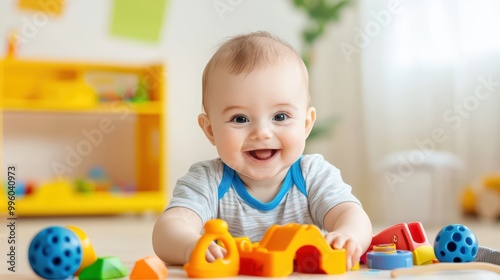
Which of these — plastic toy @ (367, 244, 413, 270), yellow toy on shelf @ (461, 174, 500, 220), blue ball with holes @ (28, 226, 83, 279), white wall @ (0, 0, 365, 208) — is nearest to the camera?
blue ball with holes @ (28, 226, 83, 279)

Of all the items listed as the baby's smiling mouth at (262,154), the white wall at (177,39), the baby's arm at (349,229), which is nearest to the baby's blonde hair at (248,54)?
the baby's smiling mouth at (262,154)

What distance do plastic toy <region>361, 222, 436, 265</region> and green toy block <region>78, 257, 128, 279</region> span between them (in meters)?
0.40

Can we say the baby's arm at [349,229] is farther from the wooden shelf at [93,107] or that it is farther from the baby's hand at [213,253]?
the wooden shelf at [93,107]

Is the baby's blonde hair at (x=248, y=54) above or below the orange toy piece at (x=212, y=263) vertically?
above

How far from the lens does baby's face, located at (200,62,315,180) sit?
1103 mm

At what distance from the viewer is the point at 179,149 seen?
3.43m

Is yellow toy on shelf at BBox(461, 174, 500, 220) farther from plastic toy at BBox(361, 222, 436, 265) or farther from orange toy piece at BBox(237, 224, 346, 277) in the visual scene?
orange toy piece at BBox(237, 224, 346, 277)

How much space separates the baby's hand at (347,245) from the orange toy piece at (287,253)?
0.05 ft

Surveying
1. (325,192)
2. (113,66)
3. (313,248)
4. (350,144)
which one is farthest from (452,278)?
(113,66)

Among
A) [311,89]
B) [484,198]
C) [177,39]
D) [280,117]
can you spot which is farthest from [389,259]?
[177,39]

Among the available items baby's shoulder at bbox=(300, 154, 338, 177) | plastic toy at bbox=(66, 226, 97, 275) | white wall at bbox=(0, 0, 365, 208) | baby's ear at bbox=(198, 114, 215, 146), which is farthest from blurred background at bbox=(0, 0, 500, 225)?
plastic toy at bbox=(66, 226, 97, 275)

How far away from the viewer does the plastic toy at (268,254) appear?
95 cm

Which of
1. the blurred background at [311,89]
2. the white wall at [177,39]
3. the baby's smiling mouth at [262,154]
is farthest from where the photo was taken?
the white wall at [177,39]

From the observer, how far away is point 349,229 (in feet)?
3.51
